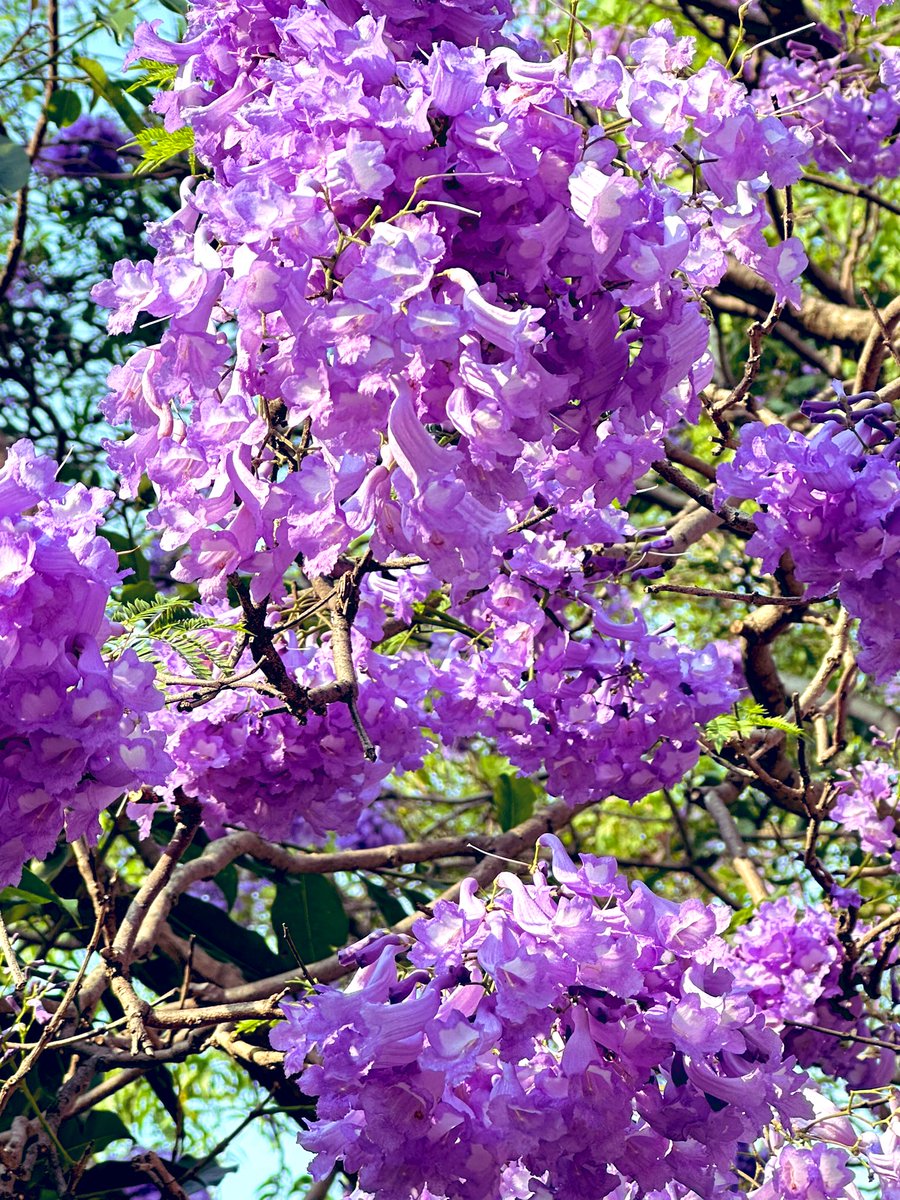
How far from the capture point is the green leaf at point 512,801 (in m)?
3.51

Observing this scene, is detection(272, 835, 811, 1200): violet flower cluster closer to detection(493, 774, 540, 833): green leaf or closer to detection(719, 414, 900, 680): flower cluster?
detection(719, 414, 900, 680): flower cluster

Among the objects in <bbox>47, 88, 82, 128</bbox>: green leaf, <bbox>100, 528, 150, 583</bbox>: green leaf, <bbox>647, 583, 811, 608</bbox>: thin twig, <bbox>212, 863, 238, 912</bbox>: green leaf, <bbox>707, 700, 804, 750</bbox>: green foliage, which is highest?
<bbox>47, 88, 82, 128</bbox>: green leaf

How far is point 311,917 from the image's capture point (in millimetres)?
3074

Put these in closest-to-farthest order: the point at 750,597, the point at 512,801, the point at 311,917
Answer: the point at 750,597 < the point at 311,917 < the point at 512,801

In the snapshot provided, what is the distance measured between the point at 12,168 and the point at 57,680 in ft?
6.93

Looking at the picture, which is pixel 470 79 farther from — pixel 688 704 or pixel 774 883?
pixel 774 883

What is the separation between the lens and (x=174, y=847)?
2.31 meters

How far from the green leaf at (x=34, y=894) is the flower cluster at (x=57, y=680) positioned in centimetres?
105

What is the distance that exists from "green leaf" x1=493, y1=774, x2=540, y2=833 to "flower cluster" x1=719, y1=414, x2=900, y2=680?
5.67ft

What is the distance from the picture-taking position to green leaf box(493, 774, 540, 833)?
3.51 m

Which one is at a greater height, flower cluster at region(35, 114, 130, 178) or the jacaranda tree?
flower cluster at region(35, 114, 130, 178)

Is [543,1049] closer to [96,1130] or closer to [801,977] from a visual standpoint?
[801,977]

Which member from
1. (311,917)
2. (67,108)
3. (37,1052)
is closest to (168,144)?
(37,1052)

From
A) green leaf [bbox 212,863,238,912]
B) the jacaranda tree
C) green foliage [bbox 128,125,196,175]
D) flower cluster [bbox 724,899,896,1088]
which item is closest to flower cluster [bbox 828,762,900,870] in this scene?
flower cluster [bbox 724,899,896,1088]
